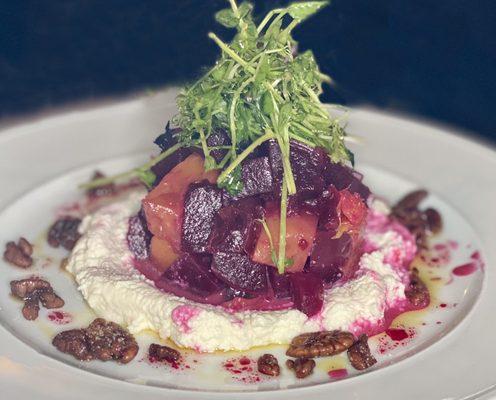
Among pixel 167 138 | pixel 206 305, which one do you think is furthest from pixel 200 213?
pixel 167 138

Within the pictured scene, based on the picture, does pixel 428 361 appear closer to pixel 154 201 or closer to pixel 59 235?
pixel 154 201

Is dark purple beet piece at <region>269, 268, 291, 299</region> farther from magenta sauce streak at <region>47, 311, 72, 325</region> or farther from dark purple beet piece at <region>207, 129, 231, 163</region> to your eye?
magenta sauce streak at <region>47, 311, 72, 325</region>

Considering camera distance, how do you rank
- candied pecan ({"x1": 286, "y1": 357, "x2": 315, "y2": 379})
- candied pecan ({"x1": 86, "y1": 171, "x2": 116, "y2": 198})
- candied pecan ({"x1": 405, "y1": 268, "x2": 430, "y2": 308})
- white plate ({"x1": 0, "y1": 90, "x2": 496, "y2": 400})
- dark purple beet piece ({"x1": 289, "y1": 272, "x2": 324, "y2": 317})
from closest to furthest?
white plate ({"x1": 0, "y1": 90, "x2": 496, "y2": 400}), candied pecan ({"x1": 286, "y1": 357, "x2": 315, "y2": 379}), dark purple beet piece ({"x1": 289, "y1": 272, "x2": 324, "y2": 317}), candied pecan ({"x1": 405, "y1": 268, "x2": 430, "y2": 308}), candied pecan ({"x1": 86, "y1": 171, "x2": 116, "y2": 198})

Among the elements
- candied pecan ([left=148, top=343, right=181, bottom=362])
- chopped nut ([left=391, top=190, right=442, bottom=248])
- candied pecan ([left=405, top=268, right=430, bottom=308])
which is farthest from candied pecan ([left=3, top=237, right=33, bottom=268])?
chopped nut ([left=391, top=190, right=442, bottom=248])

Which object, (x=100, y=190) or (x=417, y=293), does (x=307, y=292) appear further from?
(x=100, y=190)

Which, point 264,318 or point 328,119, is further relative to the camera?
point 328,119

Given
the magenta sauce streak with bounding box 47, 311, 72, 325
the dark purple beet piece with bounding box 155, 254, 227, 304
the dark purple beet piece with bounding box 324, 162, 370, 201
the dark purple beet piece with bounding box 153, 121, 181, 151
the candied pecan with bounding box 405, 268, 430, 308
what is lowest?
the magenta sauce streak with bounding box 47, 311, 72, 325

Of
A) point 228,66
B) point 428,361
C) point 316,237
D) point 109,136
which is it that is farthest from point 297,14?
point 109,136
